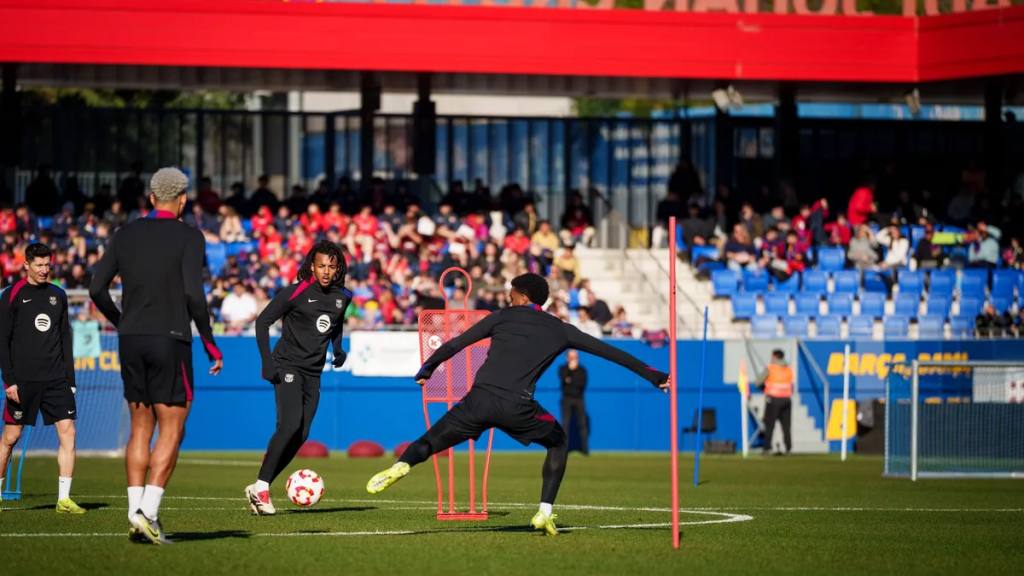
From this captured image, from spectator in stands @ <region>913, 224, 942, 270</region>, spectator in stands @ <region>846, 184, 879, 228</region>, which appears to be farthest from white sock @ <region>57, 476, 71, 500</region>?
spectator in stands @ <region>846, 184, 879, 228</region>

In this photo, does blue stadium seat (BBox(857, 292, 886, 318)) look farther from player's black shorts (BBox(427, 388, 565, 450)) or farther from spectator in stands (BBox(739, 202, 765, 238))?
player's black shorts (BBox(427, 388, 565, 450))

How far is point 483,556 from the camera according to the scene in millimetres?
10367

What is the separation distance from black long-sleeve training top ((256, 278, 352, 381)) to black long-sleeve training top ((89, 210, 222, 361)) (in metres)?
3.35

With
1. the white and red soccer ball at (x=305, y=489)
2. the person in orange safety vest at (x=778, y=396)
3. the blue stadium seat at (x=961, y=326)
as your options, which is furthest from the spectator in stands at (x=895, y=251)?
the white and red soccer ball at (x=305, y=489)

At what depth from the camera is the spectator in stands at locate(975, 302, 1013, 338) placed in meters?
30.5

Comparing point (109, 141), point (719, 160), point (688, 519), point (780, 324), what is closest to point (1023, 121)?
point (719, 160)

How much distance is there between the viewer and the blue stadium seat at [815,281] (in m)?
32.4

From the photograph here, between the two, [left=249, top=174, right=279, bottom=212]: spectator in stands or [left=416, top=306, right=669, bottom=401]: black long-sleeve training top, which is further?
→ [left=249, top=174, right=279, bottom=212]: spectator in stands

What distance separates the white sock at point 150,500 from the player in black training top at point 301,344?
10.5ft

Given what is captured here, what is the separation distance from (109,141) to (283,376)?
2541 cm

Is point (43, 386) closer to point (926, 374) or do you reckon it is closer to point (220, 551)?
point (220, 551)

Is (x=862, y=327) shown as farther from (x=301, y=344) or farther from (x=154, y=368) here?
(x=154, y=368)

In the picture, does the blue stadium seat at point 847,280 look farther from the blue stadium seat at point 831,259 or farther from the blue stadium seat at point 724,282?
the blue stadium seat at point 724,282

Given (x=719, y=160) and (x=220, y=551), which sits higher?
(x=719, y=160)
